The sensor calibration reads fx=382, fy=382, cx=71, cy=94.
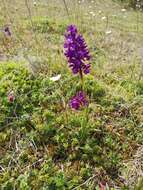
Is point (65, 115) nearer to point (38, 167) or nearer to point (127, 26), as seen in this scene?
point (38, 167)

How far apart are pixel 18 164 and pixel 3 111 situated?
0.59 m

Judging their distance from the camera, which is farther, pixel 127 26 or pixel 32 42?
pixel 127 26

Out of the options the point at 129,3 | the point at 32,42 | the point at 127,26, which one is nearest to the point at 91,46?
the point at 32,42

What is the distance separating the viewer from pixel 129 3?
13.4m

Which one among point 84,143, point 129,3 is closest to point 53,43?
point 84,143

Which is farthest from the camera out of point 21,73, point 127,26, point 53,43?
point 127,26

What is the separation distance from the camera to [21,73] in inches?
149

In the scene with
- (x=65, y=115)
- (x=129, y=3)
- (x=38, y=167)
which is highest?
(x=65, y=115)

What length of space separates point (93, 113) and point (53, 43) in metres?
2.39

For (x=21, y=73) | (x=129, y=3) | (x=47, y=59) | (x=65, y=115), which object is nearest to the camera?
(x=65, y=115)

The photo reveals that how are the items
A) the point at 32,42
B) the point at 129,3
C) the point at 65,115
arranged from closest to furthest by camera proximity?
the point at 65,115 → the point at 32,42 → the point at 129,3

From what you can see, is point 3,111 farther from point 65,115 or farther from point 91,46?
point 91,46

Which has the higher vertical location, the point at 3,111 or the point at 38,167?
the point at 3,111

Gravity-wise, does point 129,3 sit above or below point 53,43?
below
